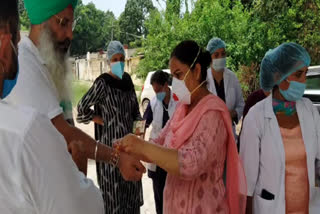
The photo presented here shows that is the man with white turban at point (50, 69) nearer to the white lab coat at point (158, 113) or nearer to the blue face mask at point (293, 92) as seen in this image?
the blue face mask at point (293, 92)

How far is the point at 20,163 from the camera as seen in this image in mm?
803

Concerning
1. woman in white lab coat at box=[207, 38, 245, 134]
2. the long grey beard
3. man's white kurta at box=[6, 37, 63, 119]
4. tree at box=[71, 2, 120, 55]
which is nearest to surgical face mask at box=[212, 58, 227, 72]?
woman in white lab coat at box=[207, 38, 245, 134]

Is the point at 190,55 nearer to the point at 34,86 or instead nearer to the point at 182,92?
the point at 182,92

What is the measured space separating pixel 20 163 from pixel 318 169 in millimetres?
2171

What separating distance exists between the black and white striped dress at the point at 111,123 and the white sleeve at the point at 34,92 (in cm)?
164

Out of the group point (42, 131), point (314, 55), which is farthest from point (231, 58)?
point (42, 131)

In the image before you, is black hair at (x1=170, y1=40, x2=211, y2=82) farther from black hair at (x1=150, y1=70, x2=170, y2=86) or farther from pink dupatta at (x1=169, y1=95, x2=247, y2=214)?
black hair at (x1=150, y1=70, x2=170, y2=86)

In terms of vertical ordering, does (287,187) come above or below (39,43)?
below

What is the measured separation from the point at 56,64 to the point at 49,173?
1163mm

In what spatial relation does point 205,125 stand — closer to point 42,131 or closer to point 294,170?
point 294,170

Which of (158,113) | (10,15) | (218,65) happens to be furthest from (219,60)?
(10,15)

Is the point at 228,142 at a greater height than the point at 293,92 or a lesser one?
lesser

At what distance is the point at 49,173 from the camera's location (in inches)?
33.8

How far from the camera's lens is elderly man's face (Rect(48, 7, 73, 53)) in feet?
6.14
